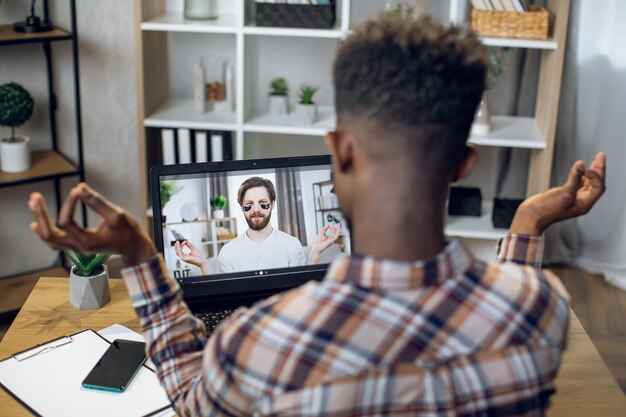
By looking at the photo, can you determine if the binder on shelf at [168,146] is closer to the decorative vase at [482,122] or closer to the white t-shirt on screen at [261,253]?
the decorative vase at [482,122]

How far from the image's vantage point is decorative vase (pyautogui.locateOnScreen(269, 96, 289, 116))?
3326 mm

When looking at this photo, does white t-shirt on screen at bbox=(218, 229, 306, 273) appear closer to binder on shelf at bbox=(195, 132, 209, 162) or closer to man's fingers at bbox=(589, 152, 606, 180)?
man's fingers at bbox=(589, 152, 606, 180)

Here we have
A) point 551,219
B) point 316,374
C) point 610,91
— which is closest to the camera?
point 316,374

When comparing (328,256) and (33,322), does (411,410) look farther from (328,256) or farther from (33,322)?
(33,322)

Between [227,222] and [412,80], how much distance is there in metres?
0.90

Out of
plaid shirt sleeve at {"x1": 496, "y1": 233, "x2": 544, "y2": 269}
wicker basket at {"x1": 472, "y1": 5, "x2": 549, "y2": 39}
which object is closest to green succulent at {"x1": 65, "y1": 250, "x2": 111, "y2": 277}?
plaid shirt sleeve at {"x1": 496, "y1": 233, "x2": 544, "y2": 269}

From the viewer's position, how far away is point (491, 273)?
3.07ft

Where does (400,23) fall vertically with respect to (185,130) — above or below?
above

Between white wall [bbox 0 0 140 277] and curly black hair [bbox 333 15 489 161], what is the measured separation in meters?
2.61

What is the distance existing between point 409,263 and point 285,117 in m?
2.49

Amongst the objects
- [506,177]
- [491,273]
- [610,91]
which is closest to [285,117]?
[506,177]

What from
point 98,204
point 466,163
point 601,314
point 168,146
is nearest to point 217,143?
point 168,146

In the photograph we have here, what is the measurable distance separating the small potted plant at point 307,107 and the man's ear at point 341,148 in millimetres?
2339

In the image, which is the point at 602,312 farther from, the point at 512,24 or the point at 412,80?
the point at 412,80
